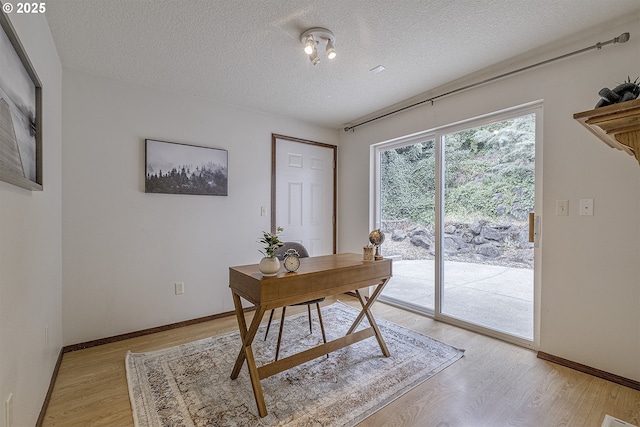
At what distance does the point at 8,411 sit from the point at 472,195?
3.43 m

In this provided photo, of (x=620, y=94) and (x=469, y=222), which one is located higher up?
(x=620, y=94)

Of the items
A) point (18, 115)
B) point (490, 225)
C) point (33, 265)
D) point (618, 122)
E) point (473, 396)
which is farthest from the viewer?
point (490, 225)

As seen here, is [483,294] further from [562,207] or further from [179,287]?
[179,287]

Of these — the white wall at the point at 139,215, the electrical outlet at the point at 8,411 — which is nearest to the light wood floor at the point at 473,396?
the white wall at the point at 139,215

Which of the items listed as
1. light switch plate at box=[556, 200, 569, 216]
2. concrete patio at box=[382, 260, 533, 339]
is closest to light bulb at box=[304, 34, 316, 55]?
light switch plate at box=[556, 200, 569, 216]

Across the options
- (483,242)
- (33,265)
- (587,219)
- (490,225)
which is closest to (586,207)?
(587,219)

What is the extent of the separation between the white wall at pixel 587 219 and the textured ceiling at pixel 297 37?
0.79 feet

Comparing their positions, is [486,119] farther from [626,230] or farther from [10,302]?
[10,302]

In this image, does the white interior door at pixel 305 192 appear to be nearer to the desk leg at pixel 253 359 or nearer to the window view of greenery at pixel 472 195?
the window view of greenery at pixel 472 195

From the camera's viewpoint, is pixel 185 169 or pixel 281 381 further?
pixel 185 169

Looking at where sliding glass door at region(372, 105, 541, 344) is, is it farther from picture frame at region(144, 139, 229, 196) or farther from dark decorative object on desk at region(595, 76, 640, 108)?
picture frame at region(144, 139, 229, 196)

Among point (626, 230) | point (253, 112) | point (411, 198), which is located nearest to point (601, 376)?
point (626, 230)

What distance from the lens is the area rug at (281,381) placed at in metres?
1.65

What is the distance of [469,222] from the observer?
116 inches
